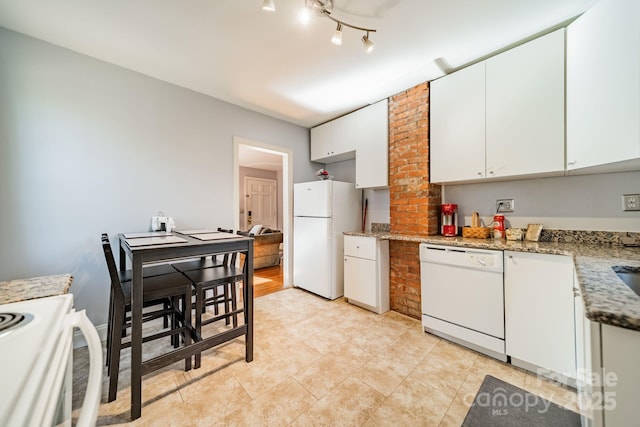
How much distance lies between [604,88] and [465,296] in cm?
163

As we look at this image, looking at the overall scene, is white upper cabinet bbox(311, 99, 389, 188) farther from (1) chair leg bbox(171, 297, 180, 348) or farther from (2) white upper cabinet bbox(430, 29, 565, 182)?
(1) chair leg bbox(171, 297, 180, 348)

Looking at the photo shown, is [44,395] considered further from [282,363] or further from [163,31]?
[163,31]

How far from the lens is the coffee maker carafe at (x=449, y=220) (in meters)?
2.43

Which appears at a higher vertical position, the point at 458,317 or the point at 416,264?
the point at 416,264

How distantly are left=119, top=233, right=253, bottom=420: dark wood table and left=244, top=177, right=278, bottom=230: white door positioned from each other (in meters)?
4.92

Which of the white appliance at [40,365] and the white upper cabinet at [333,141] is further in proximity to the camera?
the white upper cabinet at [333,141]

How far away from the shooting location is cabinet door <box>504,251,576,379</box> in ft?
5.13

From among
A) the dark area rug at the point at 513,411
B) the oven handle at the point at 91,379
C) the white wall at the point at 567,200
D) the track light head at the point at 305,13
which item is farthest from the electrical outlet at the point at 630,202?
the oven handle at the point at 91,379

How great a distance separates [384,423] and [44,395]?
1521 millimetres

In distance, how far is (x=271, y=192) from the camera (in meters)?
7.29

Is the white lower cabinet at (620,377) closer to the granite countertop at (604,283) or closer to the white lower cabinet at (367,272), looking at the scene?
the granite countertop at (604,283)

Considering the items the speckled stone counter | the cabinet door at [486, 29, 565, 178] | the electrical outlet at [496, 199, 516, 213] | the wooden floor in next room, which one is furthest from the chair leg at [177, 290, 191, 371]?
the electrical outlet at [496, 199, 516, 213]

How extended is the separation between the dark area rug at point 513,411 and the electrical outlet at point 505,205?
144 cm

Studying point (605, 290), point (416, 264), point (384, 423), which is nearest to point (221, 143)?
point (416, 264)
